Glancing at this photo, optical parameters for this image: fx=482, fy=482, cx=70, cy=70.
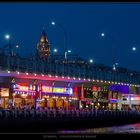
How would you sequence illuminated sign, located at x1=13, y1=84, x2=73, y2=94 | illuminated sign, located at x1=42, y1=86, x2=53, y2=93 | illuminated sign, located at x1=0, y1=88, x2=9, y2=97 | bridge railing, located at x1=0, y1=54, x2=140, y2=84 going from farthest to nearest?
illuminated sign, located at x1=42, y1=86, x2=53, y2=93 < illuminated sign, located at x1=13, y1=84, x2=73, y2=94 < illuminated sign, located at x1=0, y1=88, x2=9, y2=97 < bridge railing, located at x1=0, y1=54, x2=140, y2=84

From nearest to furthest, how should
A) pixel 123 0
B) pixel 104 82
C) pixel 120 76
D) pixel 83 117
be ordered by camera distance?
pixel 123 0 < pixel 83 117 < pixel 104 82 < pixel 120 76

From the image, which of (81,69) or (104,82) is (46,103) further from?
(104,82)

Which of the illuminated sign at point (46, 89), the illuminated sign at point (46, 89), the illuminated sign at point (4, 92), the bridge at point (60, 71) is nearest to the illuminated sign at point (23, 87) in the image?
the illuminated sign at point (46, 89)

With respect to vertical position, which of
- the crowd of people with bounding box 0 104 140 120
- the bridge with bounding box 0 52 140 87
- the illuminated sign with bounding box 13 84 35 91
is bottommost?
the crowd of people with bounding box 0 104 140 120

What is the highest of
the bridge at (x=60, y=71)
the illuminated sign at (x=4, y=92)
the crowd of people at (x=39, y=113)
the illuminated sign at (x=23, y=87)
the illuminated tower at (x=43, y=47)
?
the illuminated tower at (x=43, y=47)

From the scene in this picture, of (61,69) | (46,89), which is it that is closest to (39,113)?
(61,69)

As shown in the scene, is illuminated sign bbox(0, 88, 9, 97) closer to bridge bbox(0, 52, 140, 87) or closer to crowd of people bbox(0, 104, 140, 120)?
bridge bbox(0, 52, 140, 87)

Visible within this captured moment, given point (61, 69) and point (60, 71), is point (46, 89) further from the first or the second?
point (60, 71)

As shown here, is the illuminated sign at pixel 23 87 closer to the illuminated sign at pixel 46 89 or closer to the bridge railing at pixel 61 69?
the illuminated sign at pixel 46 89

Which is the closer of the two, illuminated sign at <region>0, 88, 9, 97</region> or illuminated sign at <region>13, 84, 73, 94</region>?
illuminated sign at <region>0, 88, 9, 97</region>

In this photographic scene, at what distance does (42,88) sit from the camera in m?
87.5

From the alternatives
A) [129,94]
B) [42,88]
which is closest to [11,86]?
[42,88]

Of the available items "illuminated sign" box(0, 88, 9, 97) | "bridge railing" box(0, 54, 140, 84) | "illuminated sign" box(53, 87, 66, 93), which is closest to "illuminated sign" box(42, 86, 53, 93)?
"illuminated sign" box(53, 87, 66, 93)

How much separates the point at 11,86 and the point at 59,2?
7256 cm
